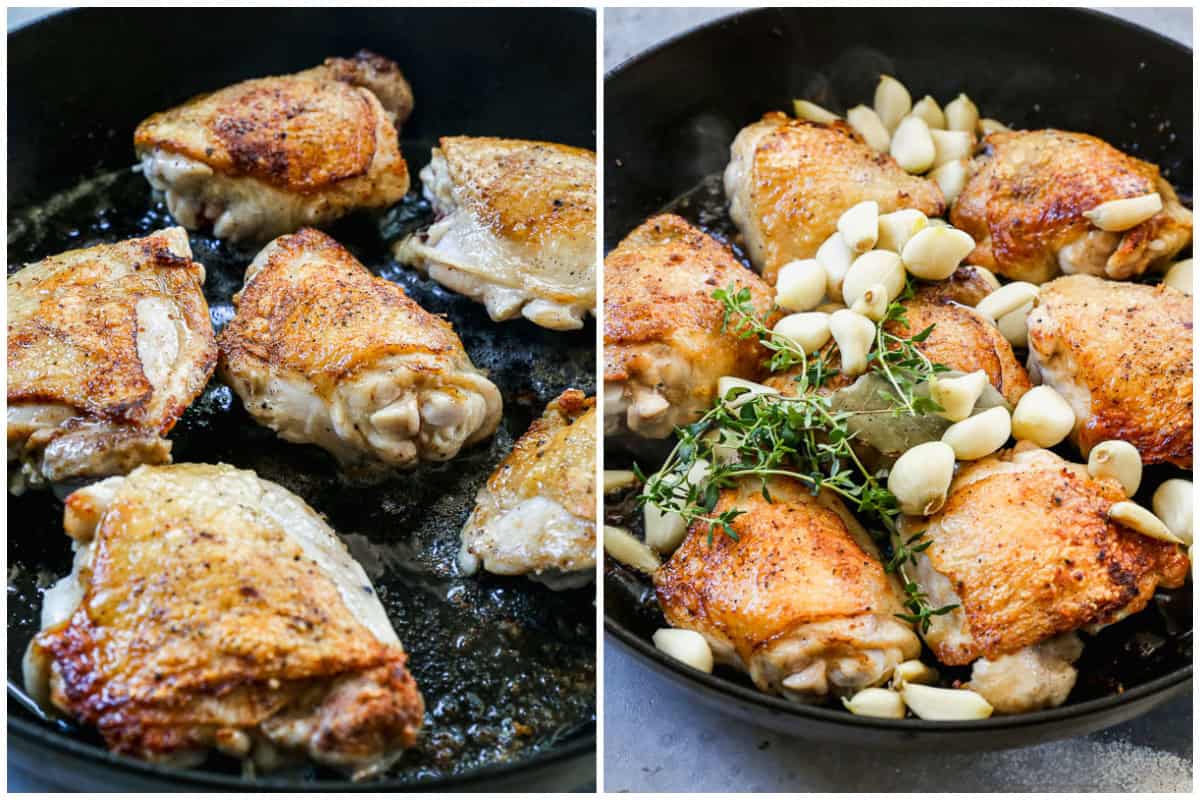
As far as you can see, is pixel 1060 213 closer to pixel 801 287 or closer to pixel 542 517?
pixel 801 287

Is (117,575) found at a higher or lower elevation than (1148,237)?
lower

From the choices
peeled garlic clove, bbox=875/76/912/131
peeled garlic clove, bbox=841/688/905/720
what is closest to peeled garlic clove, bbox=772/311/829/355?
peeled garlic clove, bbox=841/688/905/720

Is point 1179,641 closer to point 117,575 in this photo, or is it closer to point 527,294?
point 527,294

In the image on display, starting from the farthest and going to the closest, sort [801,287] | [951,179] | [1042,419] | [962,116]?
[962,116], [951,179], [801,287], [1042,419]

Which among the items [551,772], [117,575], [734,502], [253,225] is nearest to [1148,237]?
[734,502]

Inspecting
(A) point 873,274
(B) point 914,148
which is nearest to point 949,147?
(B) point 914,148

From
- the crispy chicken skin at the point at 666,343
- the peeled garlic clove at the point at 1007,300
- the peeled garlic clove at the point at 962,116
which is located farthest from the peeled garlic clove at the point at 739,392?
the peeled garlic clove at the point at 962,116

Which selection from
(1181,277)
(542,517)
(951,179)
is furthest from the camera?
(951,179)
